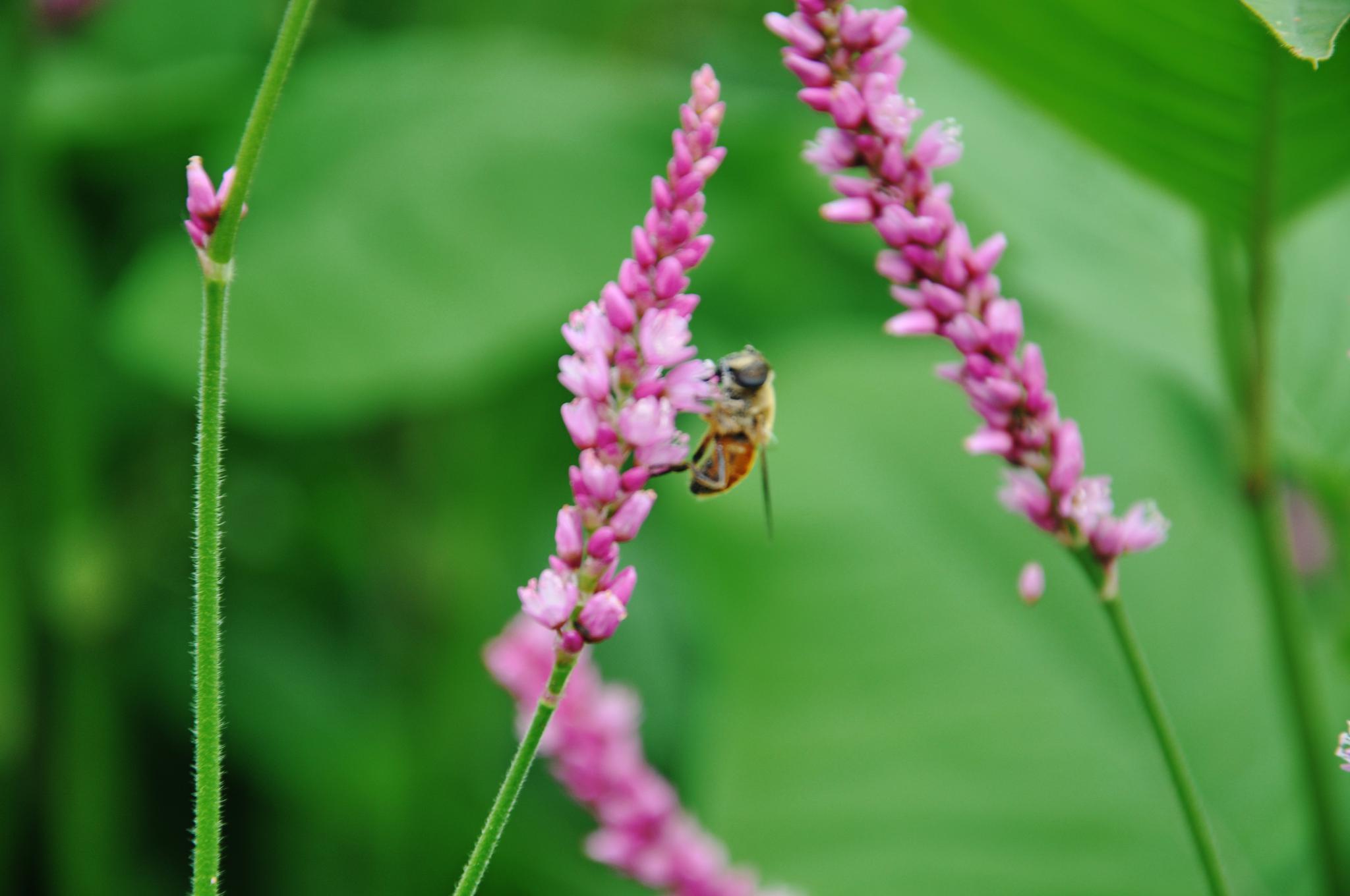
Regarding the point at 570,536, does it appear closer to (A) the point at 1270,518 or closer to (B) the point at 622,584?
(B) the point at 622,584

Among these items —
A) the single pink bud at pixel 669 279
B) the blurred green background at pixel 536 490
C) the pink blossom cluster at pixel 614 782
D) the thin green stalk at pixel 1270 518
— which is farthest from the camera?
the blurred green background at pixel 536 490

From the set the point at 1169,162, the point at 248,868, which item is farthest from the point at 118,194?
the point at 1169,162

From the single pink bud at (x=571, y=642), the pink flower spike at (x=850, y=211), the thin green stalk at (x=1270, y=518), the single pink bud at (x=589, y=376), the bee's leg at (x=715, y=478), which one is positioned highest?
the pink flower spike at (x=850, y=211)

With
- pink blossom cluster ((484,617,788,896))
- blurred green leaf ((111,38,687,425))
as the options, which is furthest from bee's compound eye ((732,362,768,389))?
blurred green leaf ((111,38,687,425))

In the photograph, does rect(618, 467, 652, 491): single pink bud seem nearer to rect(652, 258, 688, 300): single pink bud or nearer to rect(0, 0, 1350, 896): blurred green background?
rect(652, 258, 688, 300): single pink bud

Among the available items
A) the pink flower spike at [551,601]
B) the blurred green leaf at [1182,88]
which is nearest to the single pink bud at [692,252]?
the pink flower spike at [551,601]

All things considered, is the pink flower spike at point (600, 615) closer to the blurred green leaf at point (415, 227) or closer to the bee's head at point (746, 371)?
the bee's head at point (746, 371)

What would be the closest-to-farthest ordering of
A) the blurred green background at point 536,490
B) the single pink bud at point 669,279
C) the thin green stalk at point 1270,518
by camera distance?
the single pink bud at point 669,279, the thin green stalk at point 1270,518, the blurred green background at point 536,490

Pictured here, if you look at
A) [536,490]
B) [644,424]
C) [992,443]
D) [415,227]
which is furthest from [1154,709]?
[536,490]
